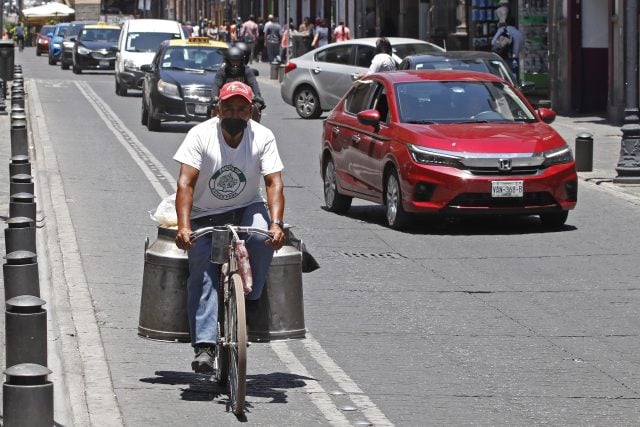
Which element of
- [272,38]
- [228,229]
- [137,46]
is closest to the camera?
[228,229]

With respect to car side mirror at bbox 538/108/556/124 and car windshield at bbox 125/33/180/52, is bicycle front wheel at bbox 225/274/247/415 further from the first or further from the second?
car windshield at bbox 125/33/180/52

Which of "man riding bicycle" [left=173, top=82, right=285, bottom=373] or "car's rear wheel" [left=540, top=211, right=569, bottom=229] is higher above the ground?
"man riding bicycle" [left=173, top=82, right=285, bottom=373]

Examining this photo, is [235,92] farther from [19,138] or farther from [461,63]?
[461,63]

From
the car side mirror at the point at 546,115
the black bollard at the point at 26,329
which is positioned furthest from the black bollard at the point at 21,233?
the car side mirror at the point at 546,115

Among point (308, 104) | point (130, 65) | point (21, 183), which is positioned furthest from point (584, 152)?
point (130, 65)

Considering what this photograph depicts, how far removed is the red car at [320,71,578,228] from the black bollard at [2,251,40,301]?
281 inches

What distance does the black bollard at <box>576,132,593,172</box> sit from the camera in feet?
68.6

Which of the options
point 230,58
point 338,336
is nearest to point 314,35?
point 230,58

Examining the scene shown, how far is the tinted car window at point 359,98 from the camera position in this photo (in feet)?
55.6

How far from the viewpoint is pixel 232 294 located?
7688 mm

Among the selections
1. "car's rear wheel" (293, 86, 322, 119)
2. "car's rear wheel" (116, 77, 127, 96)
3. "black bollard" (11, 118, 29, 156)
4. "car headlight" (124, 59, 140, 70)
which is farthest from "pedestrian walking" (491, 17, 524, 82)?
"black bollard" (11, 118, 29, 156)

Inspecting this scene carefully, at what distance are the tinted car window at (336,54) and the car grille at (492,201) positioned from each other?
1691 centimetres

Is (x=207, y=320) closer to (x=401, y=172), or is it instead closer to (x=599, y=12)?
(x=401, y=172)

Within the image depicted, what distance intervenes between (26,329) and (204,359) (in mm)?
1162
